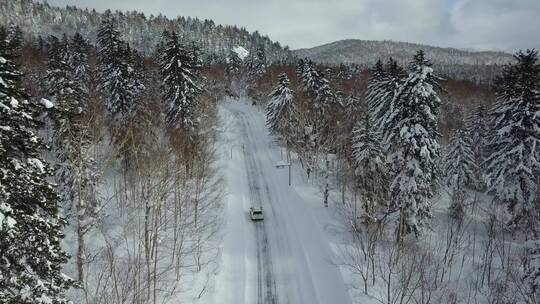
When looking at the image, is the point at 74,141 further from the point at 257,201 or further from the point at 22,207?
the point at 257,201

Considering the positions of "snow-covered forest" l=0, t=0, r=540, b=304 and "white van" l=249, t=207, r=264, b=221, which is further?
"white van" l=249, t=207, r=264, b=221

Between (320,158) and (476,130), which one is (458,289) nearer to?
(320,158)

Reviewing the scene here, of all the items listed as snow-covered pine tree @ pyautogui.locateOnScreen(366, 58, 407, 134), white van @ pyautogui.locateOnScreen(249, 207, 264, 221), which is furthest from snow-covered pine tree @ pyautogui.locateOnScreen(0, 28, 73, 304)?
snow-covered pine tree @ pyautogui.locateOnScreen(366, 58, 407, 134)

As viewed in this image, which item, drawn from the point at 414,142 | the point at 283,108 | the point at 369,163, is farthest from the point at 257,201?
Result: the point at 283,108

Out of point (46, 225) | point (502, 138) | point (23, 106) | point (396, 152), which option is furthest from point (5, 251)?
point (502, 138)

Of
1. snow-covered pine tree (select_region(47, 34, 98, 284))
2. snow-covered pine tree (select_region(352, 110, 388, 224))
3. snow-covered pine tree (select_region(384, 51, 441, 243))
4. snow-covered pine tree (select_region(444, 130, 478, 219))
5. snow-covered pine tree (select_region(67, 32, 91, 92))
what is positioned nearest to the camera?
snow-covered pine tree (select_region(47, 34, 98, 284))

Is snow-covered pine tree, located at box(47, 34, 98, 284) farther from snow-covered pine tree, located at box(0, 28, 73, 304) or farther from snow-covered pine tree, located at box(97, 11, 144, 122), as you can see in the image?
snow-covered pine tree, located at box(97, 11, 144, 122)

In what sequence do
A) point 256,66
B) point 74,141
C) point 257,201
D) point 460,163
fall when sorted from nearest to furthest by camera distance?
point 74,141 < point 257,201 < point 460,163 < point 256,66
